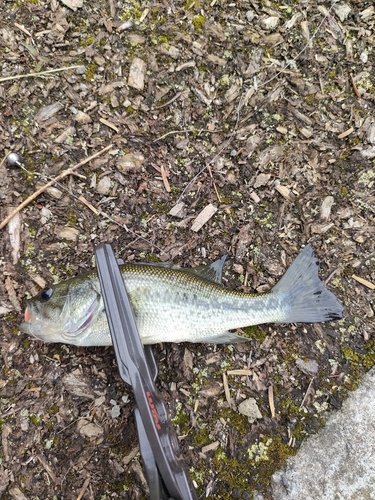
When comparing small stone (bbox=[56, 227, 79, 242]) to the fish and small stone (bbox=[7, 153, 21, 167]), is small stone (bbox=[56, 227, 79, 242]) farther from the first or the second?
small stone (bbox=[7, 153, 21, 167])

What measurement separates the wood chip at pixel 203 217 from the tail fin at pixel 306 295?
0.91 metres

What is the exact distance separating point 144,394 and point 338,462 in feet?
6.48

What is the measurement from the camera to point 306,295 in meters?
3.51

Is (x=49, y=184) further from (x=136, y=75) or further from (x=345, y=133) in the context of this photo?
(x=345, y=133)

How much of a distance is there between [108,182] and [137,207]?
0.37m

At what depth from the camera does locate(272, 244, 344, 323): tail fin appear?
137 inches

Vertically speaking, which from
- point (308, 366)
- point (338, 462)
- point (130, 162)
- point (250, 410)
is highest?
point (130, 162)

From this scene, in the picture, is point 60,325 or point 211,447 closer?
point 60,325

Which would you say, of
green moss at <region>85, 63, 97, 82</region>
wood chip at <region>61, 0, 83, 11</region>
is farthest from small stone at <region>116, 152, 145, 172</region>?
wood chip at <region>61, 0, 83, 11</region>

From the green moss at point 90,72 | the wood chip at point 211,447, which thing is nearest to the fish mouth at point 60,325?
the wood chip at point 211,447

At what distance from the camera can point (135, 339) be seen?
3004 mm

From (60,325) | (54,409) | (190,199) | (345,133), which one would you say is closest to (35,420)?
(54,409)

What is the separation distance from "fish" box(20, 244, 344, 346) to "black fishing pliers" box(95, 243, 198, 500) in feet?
0.52

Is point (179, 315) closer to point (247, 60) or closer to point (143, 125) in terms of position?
point (143, 125)
